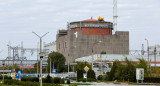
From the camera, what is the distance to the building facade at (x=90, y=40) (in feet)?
581

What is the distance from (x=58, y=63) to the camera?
506 feet

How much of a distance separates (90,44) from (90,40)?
7.52 ft

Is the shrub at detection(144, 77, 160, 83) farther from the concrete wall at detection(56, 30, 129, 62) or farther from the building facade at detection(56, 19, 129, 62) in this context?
the concrete wall at detection(56, 30, 129, 62)

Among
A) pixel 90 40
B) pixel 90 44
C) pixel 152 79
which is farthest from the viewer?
pixel 90 40

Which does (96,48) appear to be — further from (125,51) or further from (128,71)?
(128,71)

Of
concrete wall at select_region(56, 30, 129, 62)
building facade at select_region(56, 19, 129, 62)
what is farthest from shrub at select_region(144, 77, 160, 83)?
concrete wall at select_region(56, 30, 129, 62)

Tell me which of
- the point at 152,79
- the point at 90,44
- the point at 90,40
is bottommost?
the point at 152,79

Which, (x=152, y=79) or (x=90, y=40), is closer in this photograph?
(x=152, y=79)

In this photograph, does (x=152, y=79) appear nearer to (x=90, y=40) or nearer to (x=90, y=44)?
(x=90, y=44)

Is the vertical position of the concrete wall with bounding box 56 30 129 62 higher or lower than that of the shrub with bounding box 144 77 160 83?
higher

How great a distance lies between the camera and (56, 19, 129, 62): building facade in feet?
581

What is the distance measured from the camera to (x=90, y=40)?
181m

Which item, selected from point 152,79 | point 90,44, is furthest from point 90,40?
point 152,79

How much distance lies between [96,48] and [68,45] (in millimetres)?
14899
